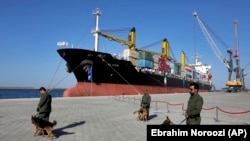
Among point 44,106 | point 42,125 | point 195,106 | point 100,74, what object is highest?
point 100,74

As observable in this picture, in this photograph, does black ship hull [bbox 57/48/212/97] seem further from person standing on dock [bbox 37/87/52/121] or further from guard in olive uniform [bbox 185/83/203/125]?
guard in olive uniform [bbox 185/83/203/125]

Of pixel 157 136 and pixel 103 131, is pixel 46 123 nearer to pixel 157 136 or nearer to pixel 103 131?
pixel 103 131

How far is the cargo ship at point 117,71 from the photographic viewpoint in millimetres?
39156

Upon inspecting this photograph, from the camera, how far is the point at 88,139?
859 centimetres

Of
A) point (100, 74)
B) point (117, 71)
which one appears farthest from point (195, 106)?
point (117, 71)

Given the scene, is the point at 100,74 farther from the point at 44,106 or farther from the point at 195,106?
the point at 195,106

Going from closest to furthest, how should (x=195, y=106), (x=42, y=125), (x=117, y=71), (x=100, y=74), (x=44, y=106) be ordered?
(x=195, y=106) → (x=42, y=125) → (x=44, y=106) → (x=100, y=74) → (x=117, y=71)

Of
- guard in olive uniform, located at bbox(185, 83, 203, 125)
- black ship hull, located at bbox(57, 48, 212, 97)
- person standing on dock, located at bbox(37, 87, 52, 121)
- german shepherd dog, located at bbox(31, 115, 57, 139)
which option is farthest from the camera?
black ship hull, located at bbox(57, 48, 212, 97)

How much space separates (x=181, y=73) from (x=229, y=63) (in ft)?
72.5

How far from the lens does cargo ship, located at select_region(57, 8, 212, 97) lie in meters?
39.2

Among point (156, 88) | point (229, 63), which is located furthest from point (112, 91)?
point (229, 63)

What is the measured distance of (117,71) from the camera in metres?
42.6

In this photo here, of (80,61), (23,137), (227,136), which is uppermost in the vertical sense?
(80,61)

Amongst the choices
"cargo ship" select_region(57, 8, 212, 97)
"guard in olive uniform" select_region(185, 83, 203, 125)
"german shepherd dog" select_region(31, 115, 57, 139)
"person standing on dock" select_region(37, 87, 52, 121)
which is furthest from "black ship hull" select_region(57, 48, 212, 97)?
"guard in olive uniform" select_region(185, 83, 203, 125)
